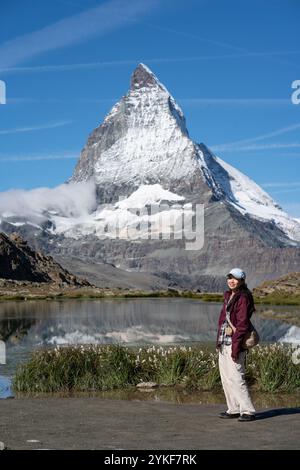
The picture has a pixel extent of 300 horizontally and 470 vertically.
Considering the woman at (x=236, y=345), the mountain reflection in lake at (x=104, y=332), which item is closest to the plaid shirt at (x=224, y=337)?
the woman at (x=236, y=345)

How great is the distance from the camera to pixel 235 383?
17125 mm

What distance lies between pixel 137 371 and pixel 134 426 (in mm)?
9687

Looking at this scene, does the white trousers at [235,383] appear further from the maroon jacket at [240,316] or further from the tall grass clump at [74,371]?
the tall grass clump at [74,371]

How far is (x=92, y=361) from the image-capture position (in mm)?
25875

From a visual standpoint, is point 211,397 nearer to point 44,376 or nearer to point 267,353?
point 267,353

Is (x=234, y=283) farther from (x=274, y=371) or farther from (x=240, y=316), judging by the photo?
(x=274, y=371)

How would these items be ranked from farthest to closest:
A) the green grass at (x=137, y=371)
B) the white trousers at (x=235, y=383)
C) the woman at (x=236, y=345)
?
the green grass at (x=137, y=371) → the white trousers at (x=235, y=383) → the woman at (x=236, y=345)

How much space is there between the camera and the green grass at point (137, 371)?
24453 millimetres

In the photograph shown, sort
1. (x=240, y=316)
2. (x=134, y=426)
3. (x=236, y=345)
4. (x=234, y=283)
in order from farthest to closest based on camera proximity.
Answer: (x=234, y=283) < (x=240, y=316) < (x=236, y=345) < (x=134, y=426)

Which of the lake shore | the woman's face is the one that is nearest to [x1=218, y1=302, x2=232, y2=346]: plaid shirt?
the woman's face

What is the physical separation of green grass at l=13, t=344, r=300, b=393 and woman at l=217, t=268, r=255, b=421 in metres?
7.15

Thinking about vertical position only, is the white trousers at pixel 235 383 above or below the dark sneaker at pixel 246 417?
above

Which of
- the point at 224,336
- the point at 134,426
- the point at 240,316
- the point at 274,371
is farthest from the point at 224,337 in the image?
the point at 274,371
